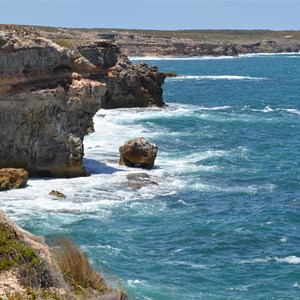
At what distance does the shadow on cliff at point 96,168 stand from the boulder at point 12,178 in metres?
5.42

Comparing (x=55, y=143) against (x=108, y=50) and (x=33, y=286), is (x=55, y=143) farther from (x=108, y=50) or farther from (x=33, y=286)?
(x=108, y=50)

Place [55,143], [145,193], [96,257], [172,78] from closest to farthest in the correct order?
[96,257], [145,193], [55,143], [172,78]

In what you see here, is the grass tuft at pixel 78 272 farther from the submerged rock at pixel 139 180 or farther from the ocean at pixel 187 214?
the submerged rock at pixel 139 180

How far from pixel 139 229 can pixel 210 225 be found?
3.05 m

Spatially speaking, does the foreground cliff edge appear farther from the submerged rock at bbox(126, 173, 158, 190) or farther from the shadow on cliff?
the shadow on cliff

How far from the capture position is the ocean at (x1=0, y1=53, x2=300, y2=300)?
880 inches

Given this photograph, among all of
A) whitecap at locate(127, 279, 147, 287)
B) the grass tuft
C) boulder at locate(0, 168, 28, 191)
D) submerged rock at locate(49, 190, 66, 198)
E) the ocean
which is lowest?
the ocean

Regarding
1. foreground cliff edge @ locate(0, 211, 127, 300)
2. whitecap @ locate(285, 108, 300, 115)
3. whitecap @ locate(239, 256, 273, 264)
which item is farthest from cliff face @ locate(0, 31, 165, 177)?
whitecap @ locate(285, 108, 300, 115)

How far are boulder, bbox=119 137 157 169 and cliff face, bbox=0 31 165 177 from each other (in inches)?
114

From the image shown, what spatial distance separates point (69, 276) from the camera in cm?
1268

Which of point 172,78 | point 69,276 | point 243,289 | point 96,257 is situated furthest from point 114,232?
point 172,78

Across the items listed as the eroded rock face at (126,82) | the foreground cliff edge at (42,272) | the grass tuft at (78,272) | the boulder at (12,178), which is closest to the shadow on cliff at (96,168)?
the boulder at (12,178)

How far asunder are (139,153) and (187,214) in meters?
9.69

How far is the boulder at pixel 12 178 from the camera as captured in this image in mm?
32219
